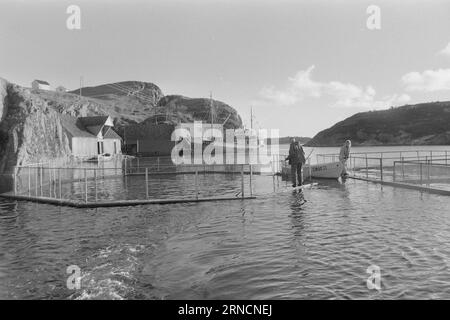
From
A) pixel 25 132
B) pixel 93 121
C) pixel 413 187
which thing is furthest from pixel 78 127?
pixel 413 187

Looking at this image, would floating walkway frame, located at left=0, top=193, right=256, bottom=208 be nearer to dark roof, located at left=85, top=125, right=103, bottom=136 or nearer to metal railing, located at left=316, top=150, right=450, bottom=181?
metal railing, located at left=316, top=150, right=450, bottom=181

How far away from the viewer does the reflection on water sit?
770 cm

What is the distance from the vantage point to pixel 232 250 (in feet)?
34.7

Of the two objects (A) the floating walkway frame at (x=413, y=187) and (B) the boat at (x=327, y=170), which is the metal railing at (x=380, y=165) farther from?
(B) the boat at (x=327, y=170)

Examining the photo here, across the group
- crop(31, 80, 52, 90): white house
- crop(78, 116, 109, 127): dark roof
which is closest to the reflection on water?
crop(78, 116, 109, 127): dark roof

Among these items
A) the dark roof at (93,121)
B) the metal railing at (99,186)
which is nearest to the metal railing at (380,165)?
the metal railing at (99,186)

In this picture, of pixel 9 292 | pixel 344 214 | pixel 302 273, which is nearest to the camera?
pixel 9 292

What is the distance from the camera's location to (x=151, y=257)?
10.2m

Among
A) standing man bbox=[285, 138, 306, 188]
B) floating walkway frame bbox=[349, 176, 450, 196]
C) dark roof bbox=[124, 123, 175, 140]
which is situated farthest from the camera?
dark roof bbox=[124, 123, 175, 140]

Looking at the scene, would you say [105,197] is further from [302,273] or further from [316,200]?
[302,273]

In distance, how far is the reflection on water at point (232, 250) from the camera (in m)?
7.70
